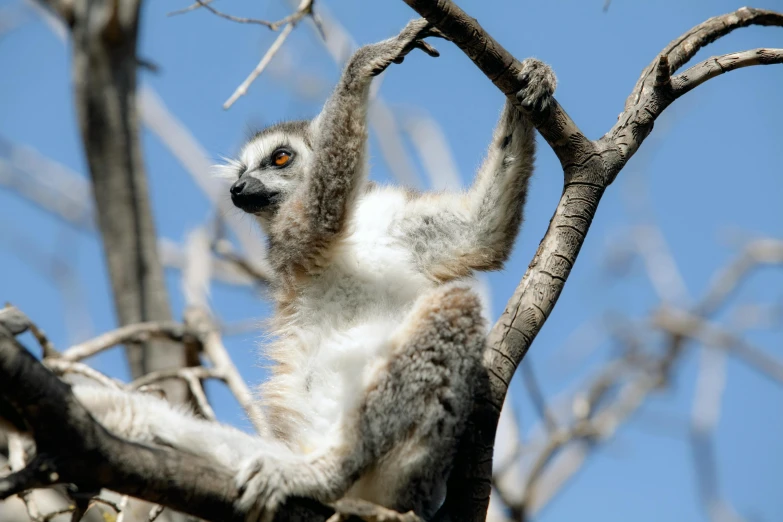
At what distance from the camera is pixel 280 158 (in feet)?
22.6

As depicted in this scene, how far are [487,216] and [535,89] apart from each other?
1.24 m

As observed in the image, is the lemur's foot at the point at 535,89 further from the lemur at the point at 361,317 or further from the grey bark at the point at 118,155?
the grey bark at the point at 118,155

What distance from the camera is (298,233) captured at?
5398 mm

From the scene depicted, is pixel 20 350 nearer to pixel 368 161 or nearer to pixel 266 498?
pixel 266 498

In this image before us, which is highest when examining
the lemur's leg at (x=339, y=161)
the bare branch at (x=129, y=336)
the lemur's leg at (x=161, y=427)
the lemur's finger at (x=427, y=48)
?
the lemur's finger at (x=427, y=48)

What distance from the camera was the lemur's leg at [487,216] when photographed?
545 centimetres

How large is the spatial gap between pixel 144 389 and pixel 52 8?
5.82 metres

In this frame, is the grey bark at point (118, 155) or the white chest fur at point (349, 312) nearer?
the white chest fur at point (349, 312)

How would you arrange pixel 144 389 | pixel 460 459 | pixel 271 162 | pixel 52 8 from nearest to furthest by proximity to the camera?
pixel 460 459 → pixel 144 389 → pixel 271 162 → pixel 52 8

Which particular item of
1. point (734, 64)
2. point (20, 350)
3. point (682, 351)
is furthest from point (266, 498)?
point (682, 351)

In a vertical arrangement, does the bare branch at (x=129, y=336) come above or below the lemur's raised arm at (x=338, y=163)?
below

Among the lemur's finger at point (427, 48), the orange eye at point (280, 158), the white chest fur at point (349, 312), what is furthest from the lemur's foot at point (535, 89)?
the orange eye at point (280, 158)

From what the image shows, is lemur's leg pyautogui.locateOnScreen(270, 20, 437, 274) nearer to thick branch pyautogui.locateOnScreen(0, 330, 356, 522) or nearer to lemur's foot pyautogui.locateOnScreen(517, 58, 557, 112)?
lemur's foot pyautogui.locateOnScreen(517, 58, 557, 112)

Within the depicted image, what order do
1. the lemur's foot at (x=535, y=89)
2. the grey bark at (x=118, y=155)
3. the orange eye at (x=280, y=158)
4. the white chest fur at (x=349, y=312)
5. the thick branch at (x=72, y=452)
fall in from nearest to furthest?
the thick branch at (x=72, y=452) < the lemur's foot at (x=535, y=89) < the white chest fur at (x=349, y=312) < the orange eye at (x=280, y=158) < the grey bark at (x=118, y=155)
